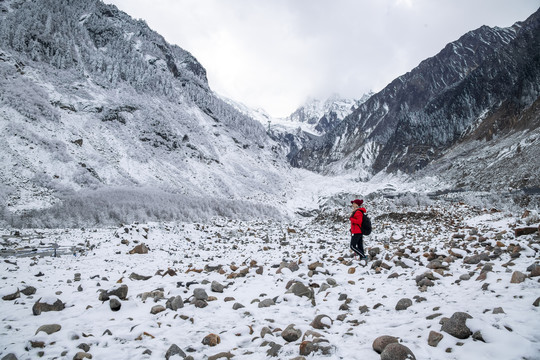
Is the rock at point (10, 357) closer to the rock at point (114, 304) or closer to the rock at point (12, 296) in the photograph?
the rock at point (114, 304)

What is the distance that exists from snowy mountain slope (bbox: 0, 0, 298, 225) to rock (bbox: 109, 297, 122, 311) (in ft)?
63.2

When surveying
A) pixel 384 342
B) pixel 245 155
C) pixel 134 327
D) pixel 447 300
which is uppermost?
pixel 245 155

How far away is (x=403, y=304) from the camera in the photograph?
14.3ft

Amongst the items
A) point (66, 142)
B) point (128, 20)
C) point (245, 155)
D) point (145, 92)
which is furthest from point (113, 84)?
point (128, 20)

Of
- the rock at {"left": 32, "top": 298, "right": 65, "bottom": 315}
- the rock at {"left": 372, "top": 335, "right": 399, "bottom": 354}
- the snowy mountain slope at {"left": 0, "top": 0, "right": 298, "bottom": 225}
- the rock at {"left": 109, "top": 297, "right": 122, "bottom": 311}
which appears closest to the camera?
the rock at {"left": 372, "top": 335, "right": 399, "bottom": 354}

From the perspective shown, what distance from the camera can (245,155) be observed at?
2450 inches

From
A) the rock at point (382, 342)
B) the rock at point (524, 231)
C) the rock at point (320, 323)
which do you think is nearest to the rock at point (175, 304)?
the rock at point (320, 323)

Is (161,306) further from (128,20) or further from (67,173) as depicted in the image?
(128,20)

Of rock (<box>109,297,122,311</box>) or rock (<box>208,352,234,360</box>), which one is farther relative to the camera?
rock (<box>109,297,122,311</box>)

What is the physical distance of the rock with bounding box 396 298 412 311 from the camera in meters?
4.33

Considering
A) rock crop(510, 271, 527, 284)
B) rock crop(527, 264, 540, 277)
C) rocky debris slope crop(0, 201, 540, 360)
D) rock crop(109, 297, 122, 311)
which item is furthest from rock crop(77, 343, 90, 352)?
rock crop(527, 264, 540, 277)

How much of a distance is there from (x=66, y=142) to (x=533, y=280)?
3813 centimetres

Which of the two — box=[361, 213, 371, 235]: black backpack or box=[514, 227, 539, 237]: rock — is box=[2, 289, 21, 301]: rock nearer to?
box=[361, 213, 371, 235]: black backpack

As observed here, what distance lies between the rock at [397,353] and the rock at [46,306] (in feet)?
18.0
